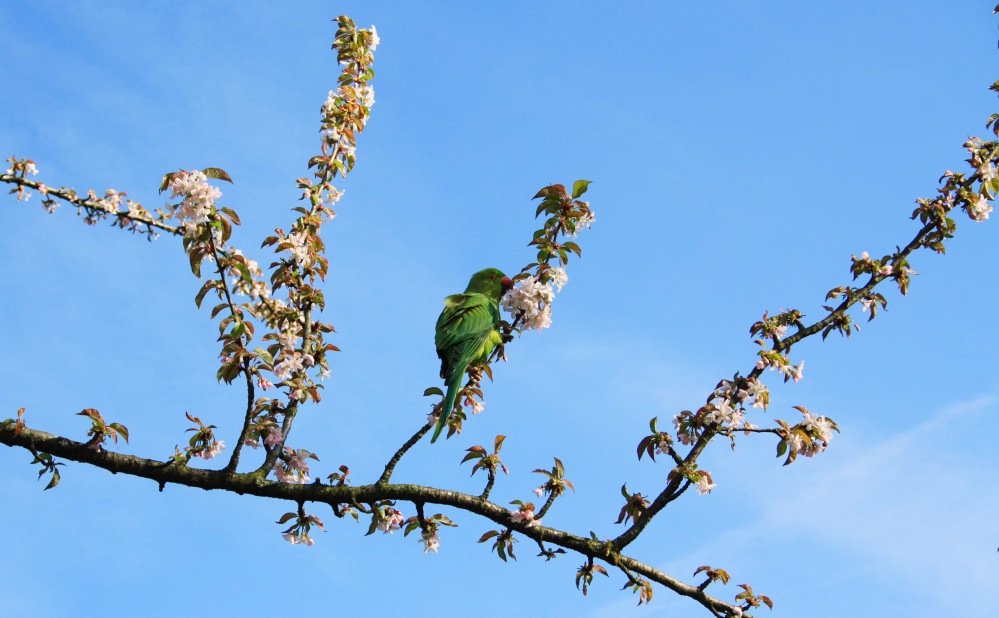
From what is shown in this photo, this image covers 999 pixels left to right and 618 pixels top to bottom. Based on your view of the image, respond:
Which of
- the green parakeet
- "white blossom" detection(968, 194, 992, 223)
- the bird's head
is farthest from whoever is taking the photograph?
the bird's head

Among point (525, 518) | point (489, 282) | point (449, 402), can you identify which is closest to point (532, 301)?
point (449, 402)

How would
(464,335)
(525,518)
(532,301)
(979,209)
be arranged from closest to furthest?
Answer: (525,518) < (532,301) < (464,335) < (979,209)

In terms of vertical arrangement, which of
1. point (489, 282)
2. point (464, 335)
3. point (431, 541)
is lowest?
point (431, 541)

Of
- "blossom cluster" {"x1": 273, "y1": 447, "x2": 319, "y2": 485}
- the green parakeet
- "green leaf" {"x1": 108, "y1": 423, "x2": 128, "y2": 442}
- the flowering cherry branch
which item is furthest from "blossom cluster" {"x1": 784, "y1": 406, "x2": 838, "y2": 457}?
"green leaf" {"x1": 108, "y1": 423, "x2": 128, "y2": 442}

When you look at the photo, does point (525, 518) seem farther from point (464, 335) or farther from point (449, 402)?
point (464, 335)

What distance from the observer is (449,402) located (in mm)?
4648

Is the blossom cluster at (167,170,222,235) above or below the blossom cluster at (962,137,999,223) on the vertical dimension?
below

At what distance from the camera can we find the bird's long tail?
4.54m

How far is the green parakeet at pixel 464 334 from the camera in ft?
16.4

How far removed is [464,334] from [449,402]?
712 mm

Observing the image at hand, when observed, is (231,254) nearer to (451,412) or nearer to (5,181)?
(451,412)

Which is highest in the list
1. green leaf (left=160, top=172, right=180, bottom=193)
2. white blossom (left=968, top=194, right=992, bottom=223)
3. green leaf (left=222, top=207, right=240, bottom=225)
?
white blossom (left=968, top=194, right=992, bottom=223)

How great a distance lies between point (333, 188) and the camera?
226 inches

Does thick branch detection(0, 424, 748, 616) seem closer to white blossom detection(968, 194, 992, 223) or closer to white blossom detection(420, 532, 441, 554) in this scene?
white blossom detection(420, 532, 441, 554)
